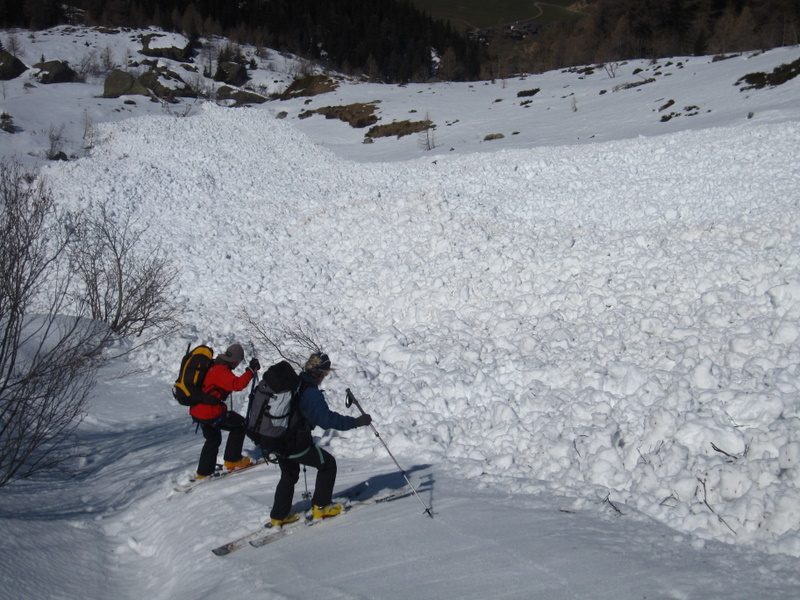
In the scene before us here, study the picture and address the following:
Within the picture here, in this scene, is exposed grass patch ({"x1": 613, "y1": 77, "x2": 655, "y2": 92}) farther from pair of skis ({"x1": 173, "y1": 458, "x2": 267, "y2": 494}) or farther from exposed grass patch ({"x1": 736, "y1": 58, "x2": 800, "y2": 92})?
pair of skis ({"x1": 173, "y1": 458, "x2": 267, "y2": 494})

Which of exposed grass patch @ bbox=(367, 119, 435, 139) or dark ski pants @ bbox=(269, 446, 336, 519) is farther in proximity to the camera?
exposed grass patch @ bbox=(367, 119, 435, 139)

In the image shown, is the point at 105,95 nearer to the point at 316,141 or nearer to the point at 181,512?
the point at 316,141

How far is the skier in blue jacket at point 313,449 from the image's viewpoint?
5230mm

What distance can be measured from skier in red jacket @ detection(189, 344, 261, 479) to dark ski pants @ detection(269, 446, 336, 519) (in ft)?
3.87

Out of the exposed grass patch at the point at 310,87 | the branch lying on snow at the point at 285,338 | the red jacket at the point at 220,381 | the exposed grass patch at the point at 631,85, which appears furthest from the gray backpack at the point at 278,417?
the exposed grass patch at the point at 310,87

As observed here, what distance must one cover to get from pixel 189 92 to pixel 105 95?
907cm

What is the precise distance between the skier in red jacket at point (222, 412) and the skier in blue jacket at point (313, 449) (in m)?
1.11

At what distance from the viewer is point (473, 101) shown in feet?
128

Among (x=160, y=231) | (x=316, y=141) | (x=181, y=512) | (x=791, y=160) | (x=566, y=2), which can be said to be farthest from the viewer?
(x=566, y=2)

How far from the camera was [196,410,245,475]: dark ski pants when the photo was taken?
23.4ft

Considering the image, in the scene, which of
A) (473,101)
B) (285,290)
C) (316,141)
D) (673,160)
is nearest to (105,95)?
(316,141)

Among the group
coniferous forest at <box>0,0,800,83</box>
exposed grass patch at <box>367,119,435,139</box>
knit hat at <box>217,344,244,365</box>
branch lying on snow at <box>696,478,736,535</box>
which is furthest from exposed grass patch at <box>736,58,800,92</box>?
coniferous forest at <box>0,0,800,83</box>

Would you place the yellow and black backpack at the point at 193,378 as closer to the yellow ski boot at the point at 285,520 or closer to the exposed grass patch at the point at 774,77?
the yellow ski boot at the point at 285,520

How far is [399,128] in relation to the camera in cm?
3425
